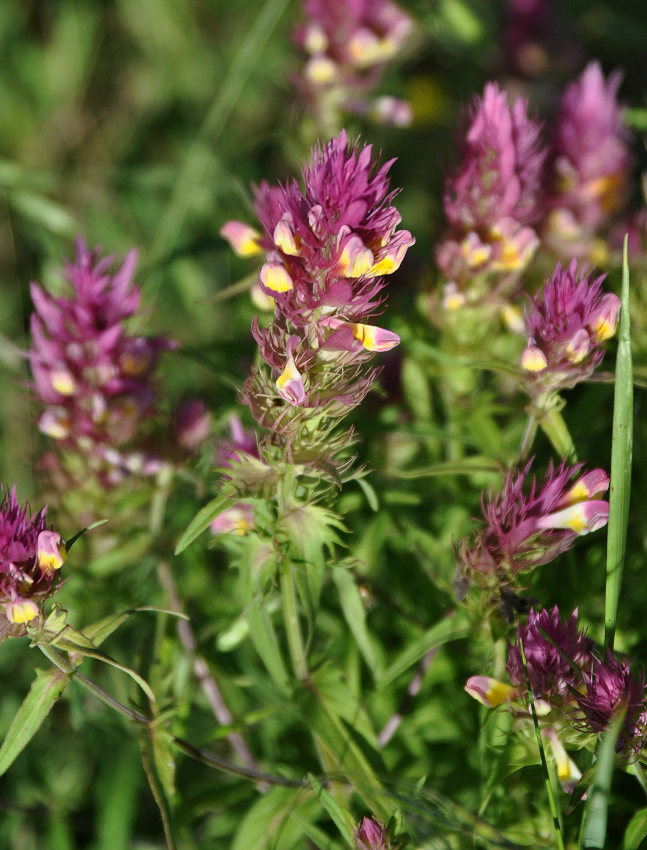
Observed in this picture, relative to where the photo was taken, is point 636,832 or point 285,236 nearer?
point 285,236

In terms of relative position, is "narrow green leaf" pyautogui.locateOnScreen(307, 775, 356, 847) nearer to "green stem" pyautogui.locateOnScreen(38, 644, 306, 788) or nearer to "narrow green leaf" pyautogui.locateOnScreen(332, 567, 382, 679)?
"green stem" pyautogui.locateOnScreen(38, 644, 306, 788)

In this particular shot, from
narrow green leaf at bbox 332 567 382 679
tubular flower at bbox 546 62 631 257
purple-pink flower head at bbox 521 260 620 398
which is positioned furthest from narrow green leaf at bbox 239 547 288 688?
tubular flower at bbox 546 62 631 257

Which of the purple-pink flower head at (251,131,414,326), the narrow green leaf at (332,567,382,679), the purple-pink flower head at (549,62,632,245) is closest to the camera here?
the purple-pink flower head at (251,131,414,326)

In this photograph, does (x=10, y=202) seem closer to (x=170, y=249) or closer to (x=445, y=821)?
(x=170, y=249)

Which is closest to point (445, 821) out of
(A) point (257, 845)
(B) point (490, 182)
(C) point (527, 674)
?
(C) point (527, 674)

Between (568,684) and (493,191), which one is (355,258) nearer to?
(493,191)

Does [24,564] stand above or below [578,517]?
above

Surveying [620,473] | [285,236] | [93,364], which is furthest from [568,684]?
[93,364]

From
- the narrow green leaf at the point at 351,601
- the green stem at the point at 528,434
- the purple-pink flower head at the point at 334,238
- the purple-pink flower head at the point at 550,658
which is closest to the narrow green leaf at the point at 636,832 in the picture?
the purple-pink flower head at the point at 550,658

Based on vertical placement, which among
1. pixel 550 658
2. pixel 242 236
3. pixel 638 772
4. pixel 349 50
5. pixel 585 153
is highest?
pixel 349 50
